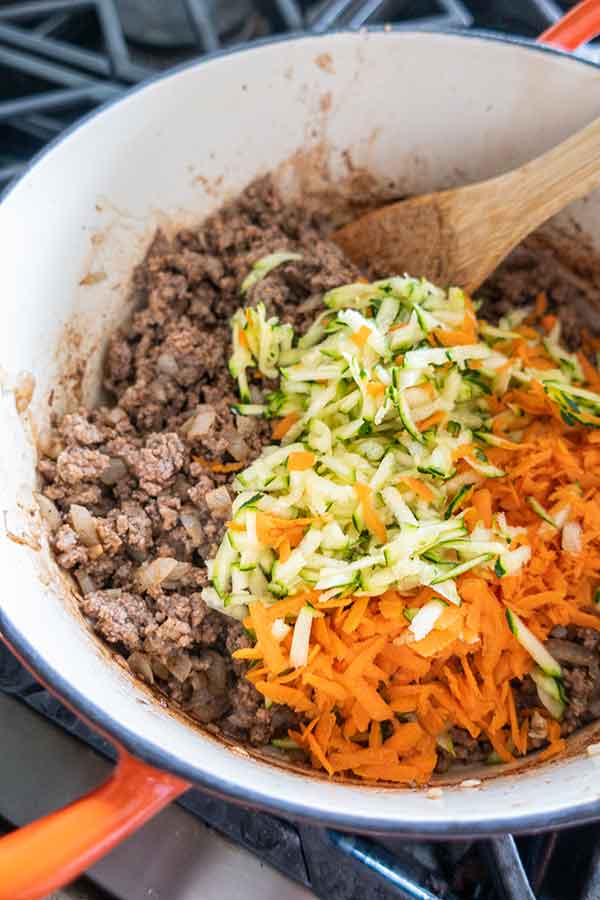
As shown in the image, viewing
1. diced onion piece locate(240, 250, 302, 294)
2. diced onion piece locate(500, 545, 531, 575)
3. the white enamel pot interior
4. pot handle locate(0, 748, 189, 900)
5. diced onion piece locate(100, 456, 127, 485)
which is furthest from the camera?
diced onion piece locate(240, 250, 302, 294)

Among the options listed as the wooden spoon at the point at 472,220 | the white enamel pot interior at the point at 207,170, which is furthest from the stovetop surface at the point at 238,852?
the wooden spoon at the point at 472,220

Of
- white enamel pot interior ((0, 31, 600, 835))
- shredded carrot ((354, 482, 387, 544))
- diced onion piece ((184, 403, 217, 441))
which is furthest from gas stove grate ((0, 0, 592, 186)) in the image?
shredded carrot ((354, 482, 387, 544))

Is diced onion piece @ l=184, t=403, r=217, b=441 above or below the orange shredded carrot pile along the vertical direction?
above

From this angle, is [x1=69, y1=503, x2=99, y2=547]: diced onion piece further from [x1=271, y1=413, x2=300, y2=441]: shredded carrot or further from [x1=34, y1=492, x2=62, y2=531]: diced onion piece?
[x1=271, y1=413, x2=300, y2=441]: shredded carrot

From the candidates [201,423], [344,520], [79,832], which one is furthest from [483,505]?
[79,832]

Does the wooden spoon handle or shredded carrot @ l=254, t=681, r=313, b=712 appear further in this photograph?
the wooden spoon handle

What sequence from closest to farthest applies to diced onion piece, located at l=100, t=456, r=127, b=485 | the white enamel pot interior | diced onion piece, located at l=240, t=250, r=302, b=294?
the white enamel pot interior → diced onion piece, located at l=100, t=456, r=127, b=485 → diced onion piece, located at l=240, t=250, r=302, b=294

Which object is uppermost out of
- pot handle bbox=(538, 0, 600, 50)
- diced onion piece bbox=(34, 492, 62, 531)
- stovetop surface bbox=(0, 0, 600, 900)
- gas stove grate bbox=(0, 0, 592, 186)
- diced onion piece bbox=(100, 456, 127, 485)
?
gas stove grate bbox=(0, 0, 592, 186)
